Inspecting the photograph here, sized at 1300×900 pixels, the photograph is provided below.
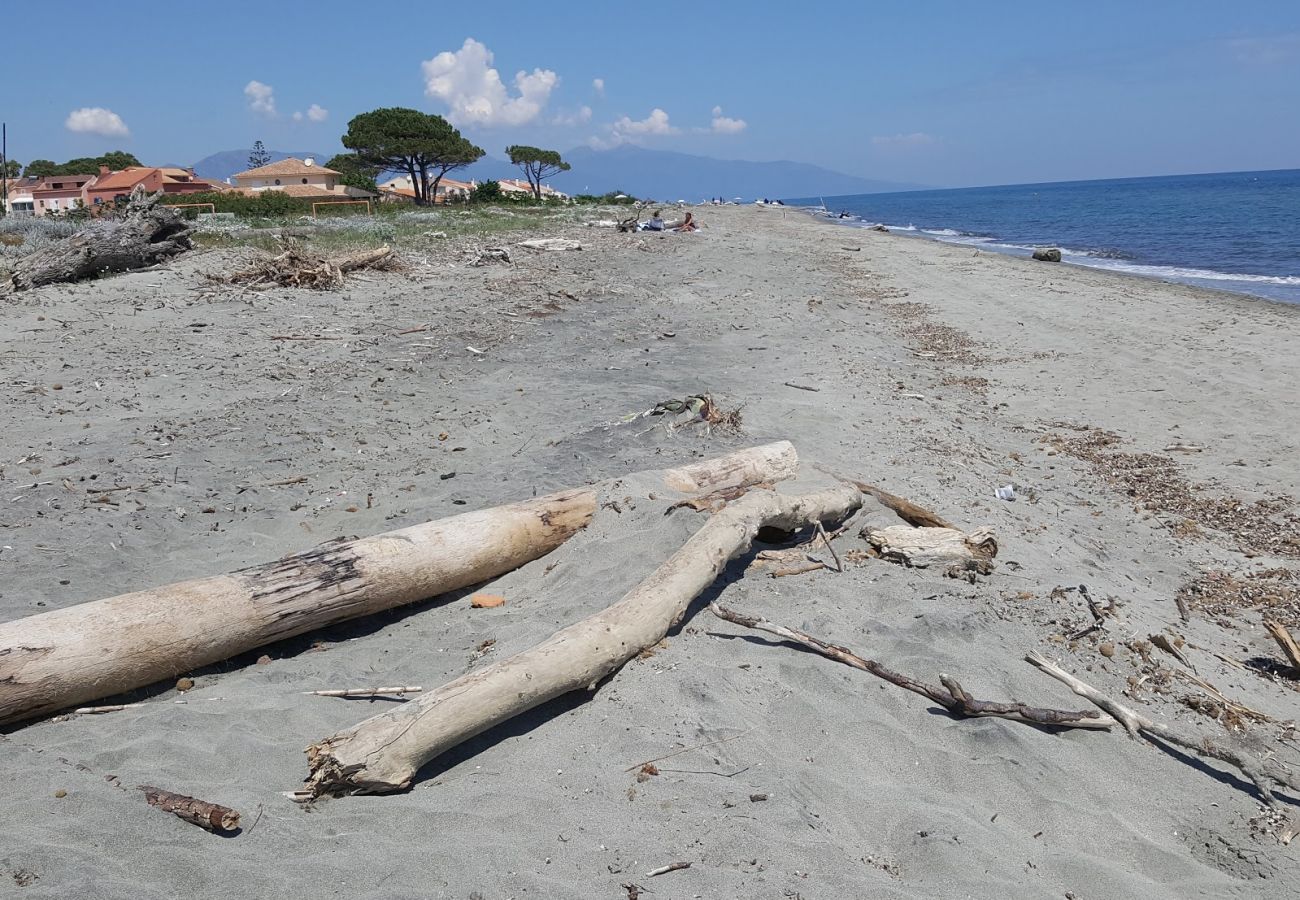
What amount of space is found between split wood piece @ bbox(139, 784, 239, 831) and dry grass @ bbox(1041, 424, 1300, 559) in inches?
245

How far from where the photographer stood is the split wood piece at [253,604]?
11.7ft

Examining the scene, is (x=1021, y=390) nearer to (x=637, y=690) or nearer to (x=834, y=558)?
(x=834, y=558)

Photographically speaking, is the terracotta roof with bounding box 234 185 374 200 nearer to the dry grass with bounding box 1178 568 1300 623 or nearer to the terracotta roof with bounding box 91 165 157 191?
the terracotta roof with bounding box 91 165 157 191

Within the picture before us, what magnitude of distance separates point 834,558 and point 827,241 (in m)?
27.1

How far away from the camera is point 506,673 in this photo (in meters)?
3.37

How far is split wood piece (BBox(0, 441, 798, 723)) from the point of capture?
356cm

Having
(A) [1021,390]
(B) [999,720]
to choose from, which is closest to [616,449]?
(B) [999,720]

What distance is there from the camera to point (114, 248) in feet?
43.4

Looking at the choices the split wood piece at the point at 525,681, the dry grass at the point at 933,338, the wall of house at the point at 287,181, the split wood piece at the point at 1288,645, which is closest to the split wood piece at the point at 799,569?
the split wood piece at the point at 525,681

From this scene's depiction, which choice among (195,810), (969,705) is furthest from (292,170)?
(969,705)

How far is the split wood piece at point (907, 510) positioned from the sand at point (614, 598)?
40cm

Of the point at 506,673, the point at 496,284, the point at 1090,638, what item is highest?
the point at 496,284

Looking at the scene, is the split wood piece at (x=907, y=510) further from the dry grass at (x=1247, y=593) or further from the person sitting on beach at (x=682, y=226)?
the person sitting on beach at (x=682, y=226)

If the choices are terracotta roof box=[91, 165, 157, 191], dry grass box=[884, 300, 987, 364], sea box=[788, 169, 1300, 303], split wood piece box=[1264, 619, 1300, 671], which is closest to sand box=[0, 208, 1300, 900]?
split wood piece box=[1264, 619, 1300, 671]
